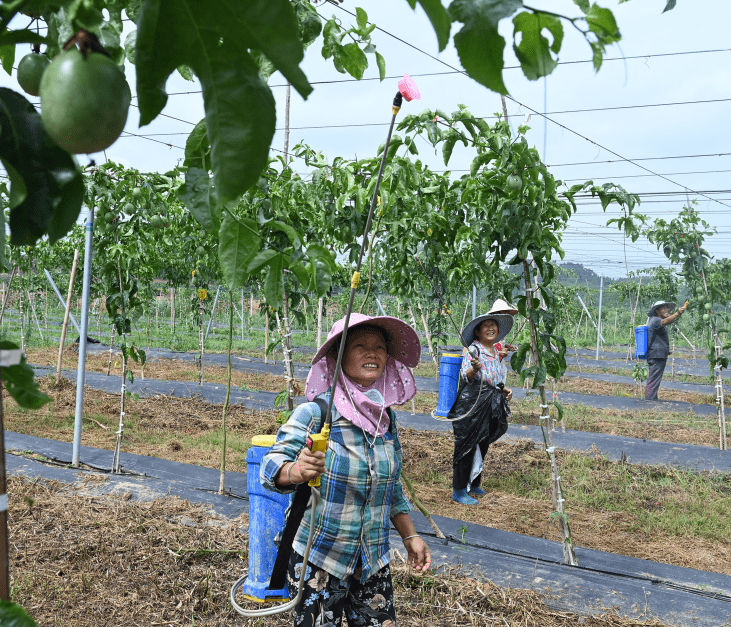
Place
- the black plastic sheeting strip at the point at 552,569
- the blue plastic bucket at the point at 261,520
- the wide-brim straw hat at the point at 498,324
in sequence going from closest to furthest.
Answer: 1. the blue plastic bucket at the point at 261,520
2. the black plastic sheeting strip at the point at 552,569
3. the wide-brim straw hat at the point at 498,324

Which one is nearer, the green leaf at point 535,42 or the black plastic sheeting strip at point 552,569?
the green leaf at point 535,42

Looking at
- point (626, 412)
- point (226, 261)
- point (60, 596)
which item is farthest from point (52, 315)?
point (226, 261)

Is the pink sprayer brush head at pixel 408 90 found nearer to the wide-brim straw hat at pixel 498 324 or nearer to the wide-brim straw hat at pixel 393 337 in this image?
the wide-brim straw hat at pixel 393 337

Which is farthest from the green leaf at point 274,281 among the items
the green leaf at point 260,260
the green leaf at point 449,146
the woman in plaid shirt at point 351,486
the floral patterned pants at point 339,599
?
the green leaf at point 449,146

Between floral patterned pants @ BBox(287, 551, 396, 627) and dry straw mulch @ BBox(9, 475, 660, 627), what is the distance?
0.91 metres

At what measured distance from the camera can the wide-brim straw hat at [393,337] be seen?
2.01m

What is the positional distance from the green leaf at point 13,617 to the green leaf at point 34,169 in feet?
0.91

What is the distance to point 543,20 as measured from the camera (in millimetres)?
495

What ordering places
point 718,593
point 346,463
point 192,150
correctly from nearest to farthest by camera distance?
point 192,150, point 346,463, point 718,593

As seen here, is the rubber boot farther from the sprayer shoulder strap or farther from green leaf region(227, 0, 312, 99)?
green leaf region(227, 0, 312, 99)

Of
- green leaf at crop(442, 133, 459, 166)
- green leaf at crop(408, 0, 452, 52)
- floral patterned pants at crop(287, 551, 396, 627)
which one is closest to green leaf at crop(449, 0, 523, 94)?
green leaf at crop(408, 0, 452, 52)

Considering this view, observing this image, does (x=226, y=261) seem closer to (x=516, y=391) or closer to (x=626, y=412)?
(x=626, y=412)

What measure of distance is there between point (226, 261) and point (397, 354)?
136cm

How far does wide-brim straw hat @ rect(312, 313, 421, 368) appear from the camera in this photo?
2.01m
